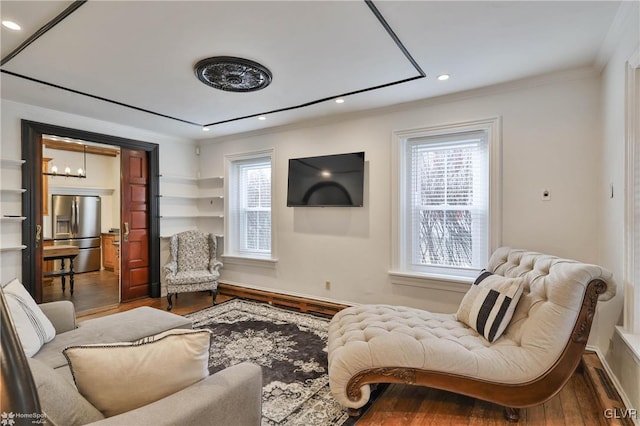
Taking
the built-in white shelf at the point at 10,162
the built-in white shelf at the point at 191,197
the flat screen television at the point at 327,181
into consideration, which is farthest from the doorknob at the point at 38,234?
the flat screen television at the point at 327,181

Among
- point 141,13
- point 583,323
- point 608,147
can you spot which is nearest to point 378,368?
point 583,323

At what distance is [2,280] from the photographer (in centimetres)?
335

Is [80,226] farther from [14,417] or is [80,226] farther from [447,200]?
[14,417]

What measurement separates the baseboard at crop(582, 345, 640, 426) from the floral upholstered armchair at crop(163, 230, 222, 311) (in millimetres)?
4122

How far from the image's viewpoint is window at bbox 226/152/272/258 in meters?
4.86

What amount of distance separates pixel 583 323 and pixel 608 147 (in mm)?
1490

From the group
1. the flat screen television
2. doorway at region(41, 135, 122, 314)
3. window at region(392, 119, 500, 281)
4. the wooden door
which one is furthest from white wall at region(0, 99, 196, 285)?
window at region(392, 119, 500, 281)

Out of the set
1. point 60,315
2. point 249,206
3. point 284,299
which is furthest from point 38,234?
point 284,299

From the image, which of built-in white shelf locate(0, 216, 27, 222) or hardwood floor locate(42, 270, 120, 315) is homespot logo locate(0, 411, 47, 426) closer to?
built-in white shelf locate(0, 216, 27, 222)

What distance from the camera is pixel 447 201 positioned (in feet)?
11.2

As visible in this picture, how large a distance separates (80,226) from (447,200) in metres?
7.53

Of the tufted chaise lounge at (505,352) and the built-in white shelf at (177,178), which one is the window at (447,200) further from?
the built-in white shelf at (177,178)

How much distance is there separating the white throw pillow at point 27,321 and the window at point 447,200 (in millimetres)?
3065

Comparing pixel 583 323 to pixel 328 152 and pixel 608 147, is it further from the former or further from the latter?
pixel 328 152
